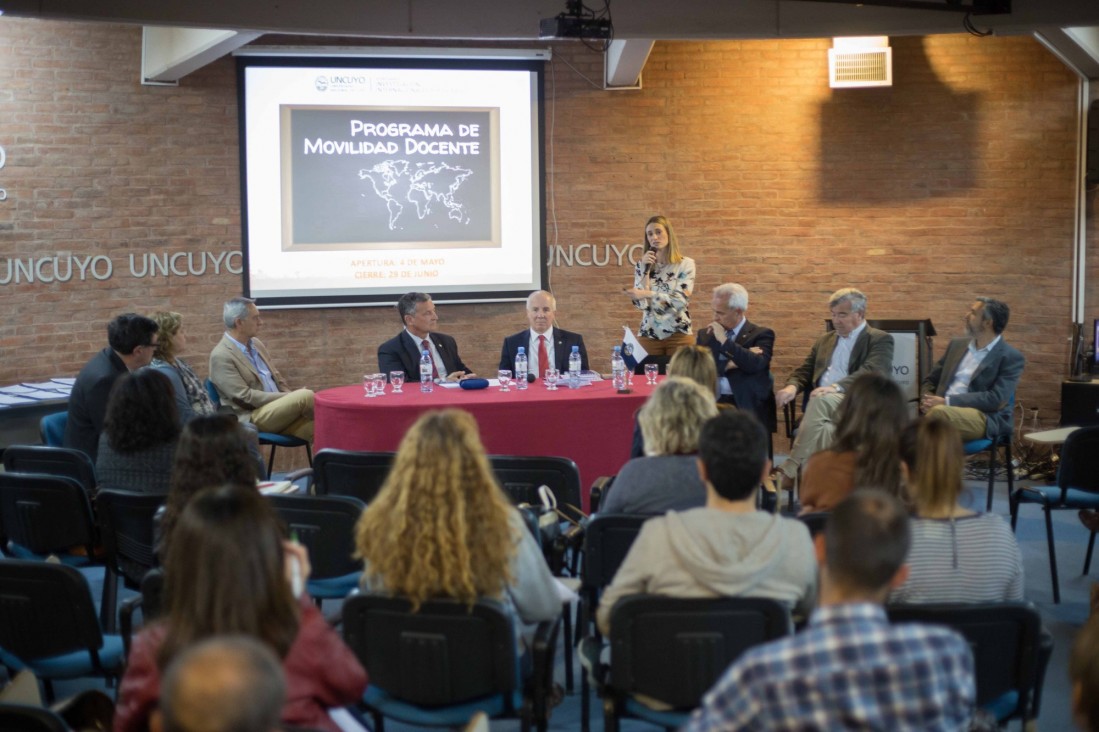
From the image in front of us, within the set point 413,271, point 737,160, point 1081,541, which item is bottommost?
point 1081,541

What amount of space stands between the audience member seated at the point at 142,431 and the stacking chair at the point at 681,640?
2204 millimetres

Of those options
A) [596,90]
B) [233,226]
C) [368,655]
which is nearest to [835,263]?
[596,90]

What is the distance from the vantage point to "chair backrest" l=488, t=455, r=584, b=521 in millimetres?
4551

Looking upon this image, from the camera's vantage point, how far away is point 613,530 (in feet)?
11.6

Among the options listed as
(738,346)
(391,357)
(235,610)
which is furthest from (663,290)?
(235,610)

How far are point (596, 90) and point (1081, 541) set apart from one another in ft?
15.5

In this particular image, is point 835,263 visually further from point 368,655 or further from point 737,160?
point 368,655

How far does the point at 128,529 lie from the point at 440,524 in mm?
1869

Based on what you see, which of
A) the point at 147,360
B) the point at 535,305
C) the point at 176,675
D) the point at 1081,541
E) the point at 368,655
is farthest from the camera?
the point at 535,305

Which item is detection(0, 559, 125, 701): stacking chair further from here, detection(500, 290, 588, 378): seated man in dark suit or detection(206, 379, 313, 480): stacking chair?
detection(500, 290, 588, 378): seated man in dark suit

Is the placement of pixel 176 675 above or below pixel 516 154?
below

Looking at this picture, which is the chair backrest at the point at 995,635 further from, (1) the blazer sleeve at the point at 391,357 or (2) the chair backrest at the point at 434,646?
(1) the blazer sleeve at the point at 391,357

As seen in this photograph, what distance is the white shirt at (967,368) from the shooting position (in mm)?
6793

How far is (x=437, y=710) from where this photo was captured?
295 centimetres
